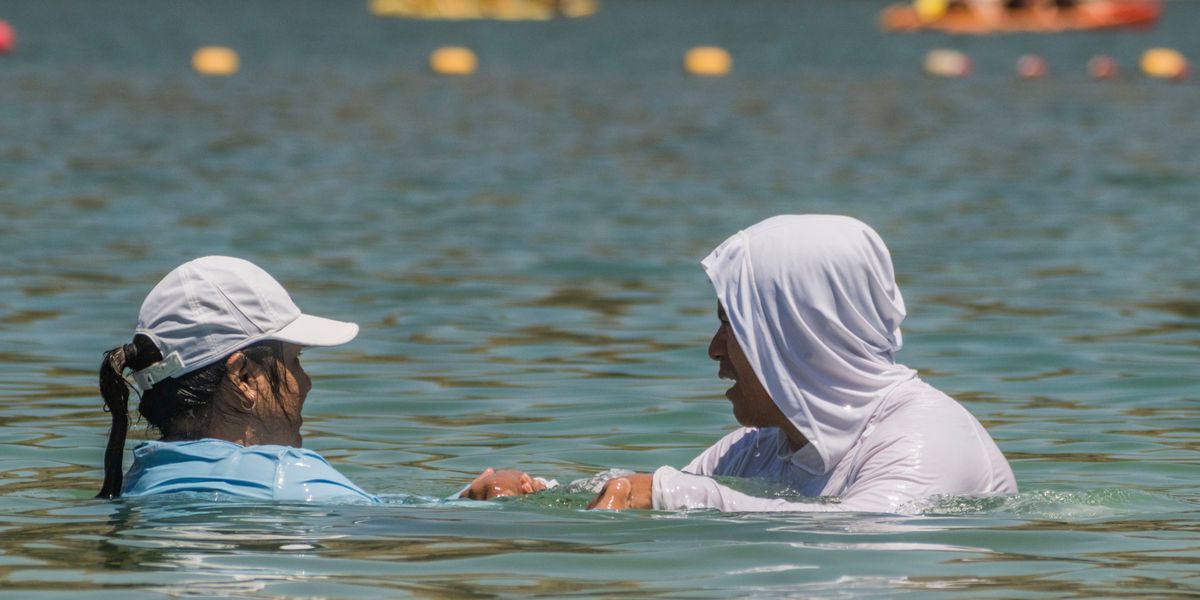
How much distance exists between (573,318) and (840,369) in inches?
265

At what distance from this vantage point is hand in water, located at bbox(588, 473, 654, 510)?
5.58 metres

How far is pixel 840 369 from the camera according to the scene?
18.1ft

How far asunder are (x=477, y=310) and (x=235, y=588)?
24.1 feet

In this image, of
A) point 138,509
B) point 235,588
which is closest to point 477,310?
point 138,509

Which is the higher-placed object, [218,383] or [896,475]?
[218,383]

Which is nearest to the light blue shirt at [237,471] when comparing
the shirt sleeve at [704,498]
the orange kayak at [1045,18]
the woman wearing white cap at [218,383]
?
the woman wearing white cap at [218,383]

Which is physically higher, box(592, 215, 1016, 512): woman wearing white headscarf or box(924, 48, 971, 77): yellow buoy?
box(924, 48, 971, 77): yellow buoy

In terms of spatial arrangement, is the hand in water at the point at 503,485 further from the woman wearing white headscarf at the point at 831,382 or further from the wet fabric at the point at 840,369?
the wet fabric at the point at 840,369

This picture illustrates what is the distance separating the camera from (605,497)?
226 inches

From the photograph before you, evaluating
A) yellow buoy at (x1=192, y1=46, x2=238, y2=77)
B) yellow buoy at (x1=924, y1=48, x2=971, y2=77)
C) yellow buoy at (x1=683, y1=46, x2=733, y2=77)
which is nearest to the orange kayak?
yellow buoy at (x1=924, y1=48, x2=971, y2=77)

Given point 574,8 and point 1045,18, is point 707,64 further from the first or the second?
point 574,8

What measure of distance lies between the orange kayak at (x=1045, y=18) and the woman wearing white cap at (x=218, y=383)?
9147cm

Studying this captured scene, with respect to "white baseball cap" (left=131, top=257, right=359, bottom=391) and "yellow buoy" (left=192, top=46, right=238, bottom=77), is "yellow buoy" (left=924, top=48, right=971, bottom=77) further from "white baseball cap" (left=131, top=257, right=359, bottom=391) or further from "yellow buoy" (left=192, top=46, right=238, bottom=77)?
"white baseball cap" (left=131, top=257, right=359, bottom=391)

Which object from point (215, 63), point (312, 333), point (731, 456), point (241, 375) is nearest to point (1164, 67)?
point (215, 63)
